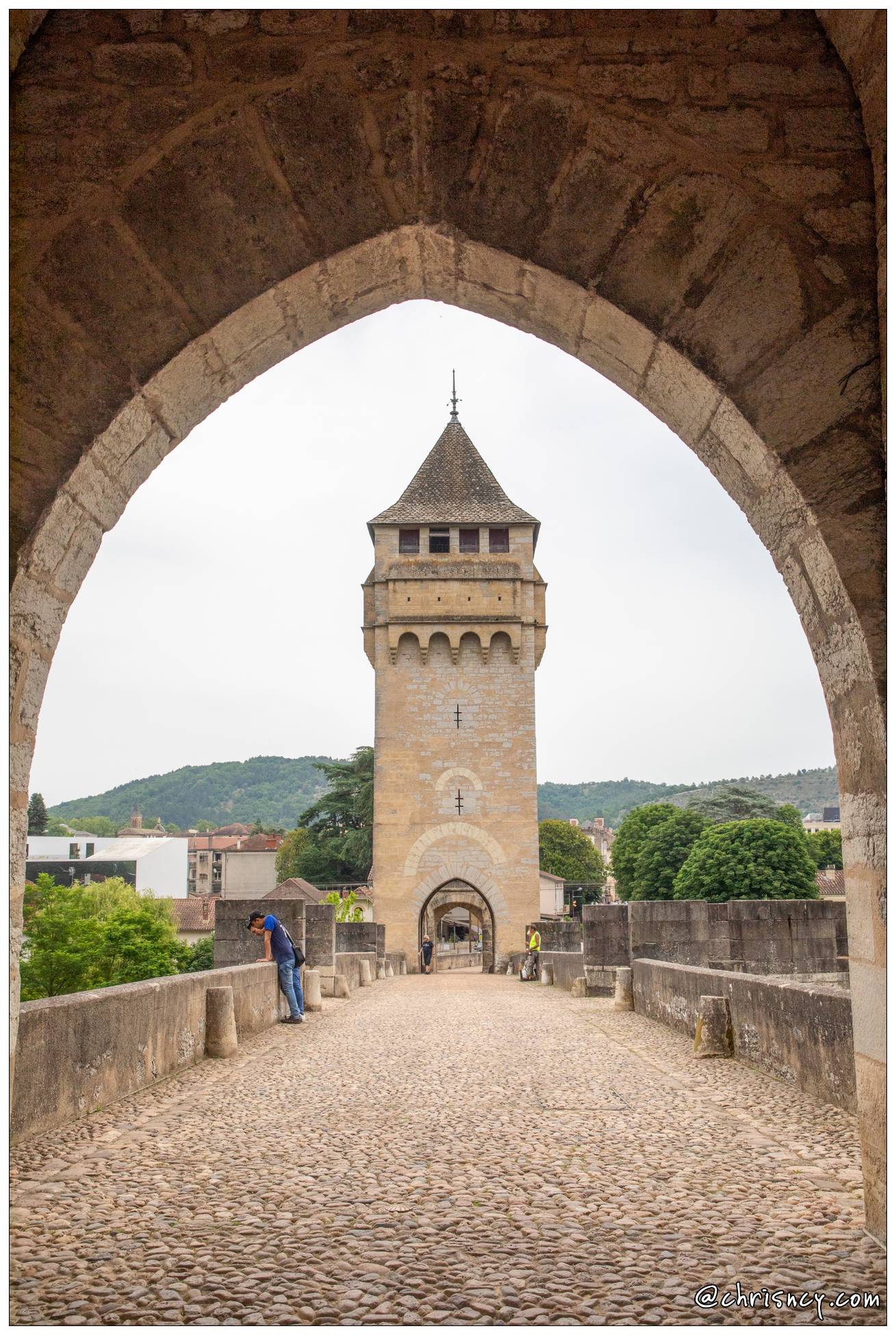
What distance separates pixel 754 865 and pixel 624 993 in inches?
1038

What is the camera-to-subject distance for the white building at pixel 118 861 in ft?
206

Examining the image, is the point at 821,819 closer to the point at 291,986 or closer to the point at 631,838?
the point at 631,838

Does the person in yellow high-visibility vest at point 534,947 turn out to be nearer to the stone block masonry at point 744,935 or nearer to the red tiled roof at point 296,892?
the red tiled roof at point 296,892

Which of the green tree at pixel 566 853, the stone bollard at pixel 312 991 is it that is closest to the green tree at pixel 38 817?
the green tree at pixel 566 853

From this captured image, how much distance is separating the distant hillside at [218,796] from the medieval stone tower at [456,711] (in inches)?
5285

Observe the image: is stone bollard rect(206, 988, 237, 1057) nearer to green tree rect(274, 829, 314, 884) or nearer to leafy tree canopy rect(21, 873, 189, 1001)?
leafy tree canopy rect(21, 873, 189, 1001)

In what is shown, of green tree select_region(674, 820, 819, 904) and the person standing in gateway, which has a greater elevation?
the person standing in gateway

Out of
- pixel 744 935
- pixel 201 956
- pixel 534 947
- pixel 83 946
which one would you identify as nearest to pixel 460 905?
pixel 201 956

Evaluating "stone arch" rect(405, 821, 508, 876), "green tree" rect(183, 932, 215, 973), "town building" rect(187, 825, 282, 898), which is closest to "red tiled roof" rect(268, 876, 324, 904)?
"stone arch" rect(405, 821, 508, 876)

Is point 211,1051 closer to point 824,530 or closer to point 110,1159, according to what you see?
point 110,1159

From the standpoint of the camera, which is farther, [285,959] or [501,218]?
[285,959]

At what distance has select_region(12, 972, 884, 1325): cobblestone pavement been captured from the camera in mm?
2613

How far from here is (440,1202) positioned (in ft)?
11.4

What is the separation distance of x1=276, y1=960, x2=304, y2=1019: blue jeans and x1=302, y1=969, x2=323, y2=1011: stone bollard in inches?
60.7
